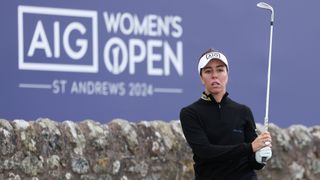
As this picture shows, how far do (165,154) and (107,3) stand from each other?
1.91 meters

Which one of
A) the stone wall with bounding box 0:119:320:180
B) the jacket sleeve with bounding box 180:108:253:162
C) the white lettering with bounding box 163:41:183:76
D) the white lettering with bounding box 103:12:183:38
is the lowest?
the stone wall with bounding box 0:119:320:180

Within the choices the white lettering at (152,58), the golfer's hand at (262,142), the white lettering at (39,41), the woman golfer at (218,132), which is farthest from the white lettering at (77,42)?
the golfer's hand at (262,142)

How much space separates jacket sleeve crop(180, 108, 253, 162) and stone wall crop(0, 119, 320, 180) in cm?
250

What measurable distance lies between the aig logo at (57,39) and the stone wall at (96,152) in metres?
1.01

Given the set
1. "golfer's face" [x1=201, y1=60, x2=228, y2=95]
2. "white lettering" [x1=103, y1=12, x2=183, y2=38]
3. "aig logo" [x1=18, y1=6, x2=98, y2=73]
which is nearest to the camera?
"golfer's face" [x1=201, y1=60, x2=228, y2=95]

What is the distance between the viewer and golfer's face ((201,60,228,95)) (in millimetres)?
6332

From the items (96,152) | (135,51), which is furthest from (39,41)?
(96,152)

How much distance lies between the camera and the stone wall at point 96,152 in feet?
27.9

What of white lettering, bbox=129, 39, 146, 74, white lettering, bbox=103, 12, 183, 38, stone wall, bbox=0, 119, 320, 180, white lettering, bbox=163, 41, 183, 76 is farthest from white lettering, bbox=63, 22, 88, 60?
stone wall, bbox=0, 119, 320, 180

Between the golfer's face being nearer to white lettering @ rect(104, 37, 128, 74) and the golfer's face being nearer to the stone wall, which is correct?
the stone wall

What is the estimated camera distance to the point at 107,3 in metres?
10.5

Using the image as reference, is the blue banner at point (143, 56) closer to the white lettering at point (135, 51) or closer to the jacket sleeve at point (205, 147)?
the white lettering at point (135, 51)

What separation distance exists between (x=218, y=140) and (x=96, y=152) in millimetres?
2775

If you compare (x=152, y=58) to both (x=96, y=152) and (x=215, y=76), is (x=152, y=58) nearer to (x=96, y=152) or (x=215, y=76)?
(x=96, y=152)
